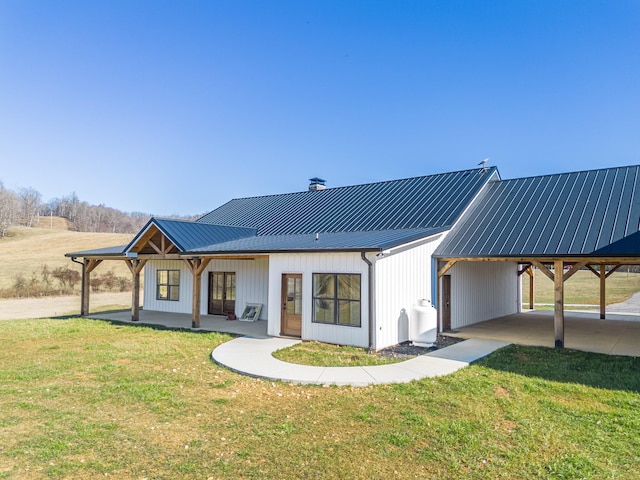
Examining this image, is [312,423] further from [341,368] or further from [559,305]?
[559,305]

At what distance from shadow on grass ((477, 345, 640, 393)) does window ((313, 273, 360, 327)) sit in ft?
10.6

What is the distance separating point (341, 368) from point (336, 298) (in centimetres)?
271

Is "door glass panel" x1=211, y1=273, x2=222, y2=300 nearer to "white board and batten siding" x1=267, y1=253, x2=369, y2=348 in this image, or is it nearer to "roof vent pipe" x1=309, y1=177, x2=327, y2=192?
"white board and batten siding" x1=267, y1=253, x2=369, y2=348

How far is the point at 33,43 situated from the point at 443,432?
55.7 ft

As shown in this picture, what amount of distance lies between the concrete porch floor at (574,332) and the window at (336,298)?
3889 millimetres

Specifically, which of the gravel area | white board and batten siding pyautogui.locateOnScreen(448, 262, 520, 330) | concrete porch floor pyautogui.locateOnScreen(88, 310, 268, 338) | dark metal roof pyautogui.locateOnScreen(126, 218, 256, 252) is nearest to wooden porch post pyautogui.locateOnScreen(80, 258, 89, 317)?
concrete porch floor pyautogui.locateOnScreen(88, 310, 268, 338)

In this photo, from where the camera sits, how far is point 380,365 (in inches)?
323

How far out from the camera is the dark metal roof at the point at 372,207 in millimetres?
14062

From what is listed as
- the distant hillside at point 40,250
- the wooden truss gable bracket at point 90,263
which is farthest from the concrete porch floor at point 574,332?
the distant hillside at point 40,250

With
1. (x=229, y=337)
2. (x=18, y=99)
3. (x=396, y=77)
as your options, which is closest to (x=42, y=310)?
(x=18, y=99)

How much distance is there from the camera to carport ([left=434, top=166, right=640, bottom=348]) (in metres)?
9.88

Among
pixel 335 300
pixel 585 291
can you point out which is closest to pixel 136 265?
pixel 335 300

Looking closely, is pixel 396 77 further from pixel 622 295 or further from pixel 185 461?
pixel 622 295

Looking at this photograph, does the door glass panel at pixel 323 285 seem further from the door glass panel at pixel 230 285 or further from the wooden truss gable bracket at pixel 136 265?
the wooden truss gable bracket at pixel 136 265
